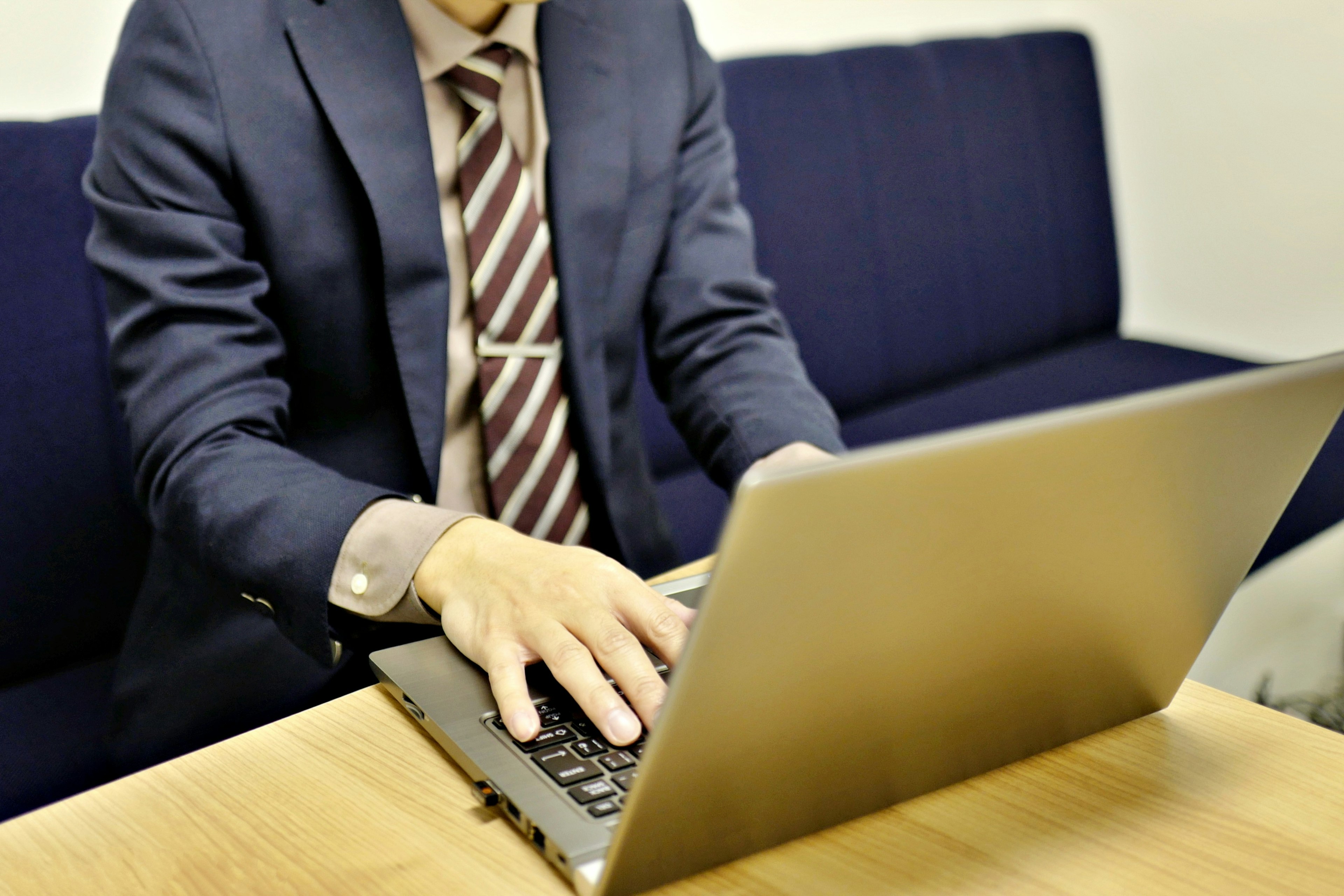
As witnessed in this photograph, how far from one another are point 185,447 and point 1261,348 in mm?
2267

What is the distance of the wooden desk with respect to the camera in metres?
0.46

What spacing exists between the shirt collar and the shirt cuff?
1.35 feet

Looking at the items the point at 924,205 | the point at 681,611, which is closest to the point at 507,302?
the point at 681,611

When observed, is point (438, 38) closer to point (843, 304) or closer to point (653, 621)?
point (653, 621)

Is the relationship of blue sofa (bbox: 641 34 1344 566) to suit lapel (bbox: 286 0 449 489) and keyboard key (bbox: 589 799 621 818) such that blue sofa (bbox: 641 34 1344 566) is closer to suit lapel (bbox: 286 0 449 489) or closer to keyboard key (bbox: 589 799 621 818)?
suit lapel (bbox: 286 0 449 489)

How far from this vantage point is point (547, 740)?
1.72 ft

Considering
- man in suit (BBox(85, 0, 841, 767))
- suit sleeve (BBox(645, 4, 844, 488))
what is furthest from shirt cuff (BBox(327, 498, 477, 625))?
suit sleeve (BBox(645, 4, 844, 488))

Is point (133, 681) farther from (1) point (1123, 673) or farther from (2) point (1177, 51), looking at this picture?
(2) point (1177, 51)

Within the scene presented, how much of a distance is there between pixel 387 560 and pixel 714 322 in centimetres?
51

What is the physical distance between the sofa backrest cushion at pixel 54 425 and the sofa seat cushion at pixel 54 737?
0.03m

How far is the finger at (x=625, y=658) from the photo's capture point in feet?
1.76

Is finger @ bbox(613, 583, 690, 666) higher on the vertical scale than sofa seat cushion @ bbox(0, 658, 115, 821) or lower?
higher

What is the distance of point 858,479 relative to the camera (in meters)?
0.34

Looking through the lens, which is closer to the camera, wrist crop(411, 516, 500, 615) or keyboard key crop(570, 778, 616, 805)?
keyboard key crop(570, 778, 616, 805)
